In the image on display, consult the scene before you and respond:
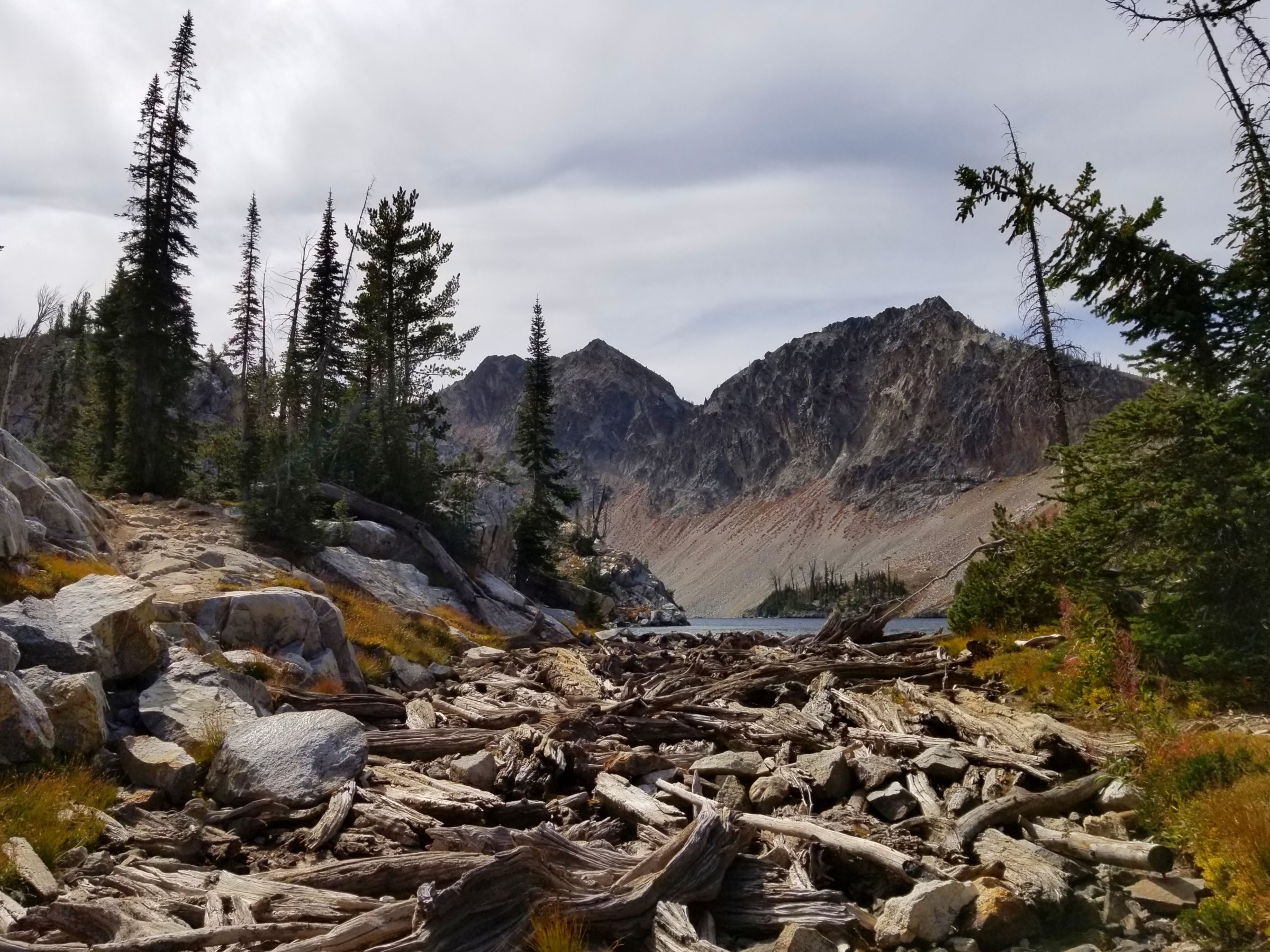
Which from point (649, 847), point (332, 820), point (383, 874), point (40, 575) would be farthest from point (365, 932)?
point (40, 575)

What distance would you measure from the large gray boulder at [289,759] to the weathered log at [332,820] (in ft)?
0.79

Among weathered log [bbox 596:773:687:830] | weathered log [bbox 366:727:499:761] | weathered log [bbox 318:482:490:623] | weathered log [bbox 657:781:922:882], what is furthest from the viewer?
weathered log [bbox 318:482:490:623]

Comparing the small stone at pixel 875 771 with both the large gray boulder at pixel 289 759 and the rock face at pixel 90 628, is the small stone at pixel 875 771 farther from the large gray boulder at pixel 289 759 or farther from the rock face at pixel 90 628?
the rock face at pixel 90 628

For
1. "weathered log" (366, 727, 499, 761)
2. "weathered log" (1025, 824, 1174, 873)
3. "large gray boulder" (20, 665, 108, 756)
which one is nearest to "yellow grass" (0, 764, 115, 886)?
"large gray boulder" (20, 665, 108, 756)

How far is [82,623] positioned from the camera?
9.41 meters

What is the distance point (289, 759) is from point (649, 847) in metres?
A: 3.78

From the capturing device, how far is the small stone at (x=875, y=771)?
28.7 feet

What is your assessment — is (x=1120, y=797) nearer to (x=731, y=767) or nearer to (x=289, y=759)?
(x=731, y=767)

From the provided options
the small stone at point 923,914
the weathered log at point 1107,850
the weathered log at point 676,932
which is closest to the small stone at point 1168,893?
the weathered log at point 1107,850

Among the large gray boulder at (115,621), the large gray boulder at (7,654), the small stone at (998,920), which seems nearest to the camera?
the small stone at (998,920)

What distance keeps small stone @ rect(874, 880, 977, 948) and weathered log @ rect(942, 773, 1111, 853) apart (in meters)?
1.30

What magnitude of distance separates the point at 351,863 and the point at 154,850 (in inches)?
78.1

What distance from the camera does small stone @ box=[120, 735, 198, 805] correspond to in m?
7.97

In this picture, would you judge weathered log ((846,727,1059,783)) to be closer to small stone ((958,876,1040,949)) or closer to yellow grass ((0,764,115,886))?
small stone ((958,876,1040,949))
